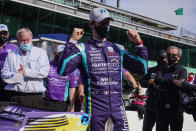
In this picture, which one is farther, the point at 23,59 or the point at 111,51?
the point at 23,59

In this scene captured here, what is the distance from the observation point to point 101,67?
7.57 feet

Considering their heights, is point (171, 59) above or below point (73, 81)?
above

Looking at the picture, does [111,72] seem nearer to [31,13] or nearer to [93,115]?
[93,115]

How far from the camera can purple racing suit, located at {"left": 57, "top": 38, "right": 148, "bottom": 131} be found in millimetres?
2234

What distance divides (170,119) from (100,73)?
2.13m

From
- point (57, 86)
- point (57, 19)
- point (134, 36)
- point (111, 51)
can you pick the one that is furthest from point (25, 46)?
point (57, 19)

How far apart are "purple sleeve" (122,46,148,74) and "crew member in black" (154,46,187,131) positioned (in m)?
1.65

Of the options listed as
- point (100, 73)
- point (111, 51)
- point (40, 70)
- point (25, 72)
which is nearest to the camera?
point (100, 73)

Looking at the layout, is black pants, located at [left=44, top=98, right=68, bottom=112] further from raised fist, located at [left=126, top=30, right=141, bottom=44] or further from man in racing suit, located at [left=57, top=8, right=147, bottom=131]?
raised fist, located at [left=126, top=30, right=141, bottom=44]

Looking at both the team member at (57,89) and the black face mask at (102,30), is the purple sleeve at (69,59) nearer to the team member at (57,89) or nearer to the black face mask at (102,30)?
the black face mask at (102,30)

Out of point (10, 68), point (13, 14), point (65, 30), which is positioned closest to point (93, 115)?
point (10, 68)

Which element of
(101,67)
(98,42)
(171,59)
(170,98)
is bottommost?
(170,98)

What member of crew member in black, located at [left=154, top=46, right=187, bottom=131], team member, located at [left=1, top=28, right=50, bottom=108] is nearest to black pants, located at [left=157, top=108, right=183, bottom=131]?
crew member in black, located at [left=154, top=46, right=187, bottom=131]

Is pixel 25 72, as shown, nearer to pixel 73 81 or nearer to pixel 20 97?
pixel 20 97
